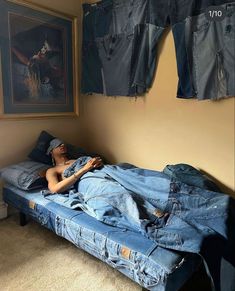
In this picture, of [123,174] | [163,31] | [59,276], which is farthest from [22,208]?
[163,31]

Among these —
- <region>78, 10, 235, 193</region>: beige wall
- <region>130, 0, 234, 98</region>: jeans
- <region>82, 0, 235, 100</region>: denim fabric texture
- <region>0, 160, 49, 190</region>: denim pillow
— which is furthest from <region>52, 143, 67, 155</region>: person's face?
<region>130, 0, 234, 98</region>: jeans

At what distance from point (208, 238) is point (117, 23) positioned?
5.73ft

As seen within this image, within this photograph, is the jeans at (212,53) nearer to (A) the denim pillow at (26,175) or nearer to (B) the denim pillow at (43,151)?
(B) the denim pillow at (43,151)

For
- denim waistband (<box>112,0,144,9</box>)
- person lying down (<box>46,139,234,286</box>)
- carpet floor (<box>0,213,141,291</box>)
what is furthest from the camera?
denim waistband (<box>112,0,144,9</box>)

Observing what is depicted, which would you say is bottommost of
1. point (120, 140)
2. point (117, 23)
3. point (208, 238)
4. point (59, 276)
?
point (59, 276)

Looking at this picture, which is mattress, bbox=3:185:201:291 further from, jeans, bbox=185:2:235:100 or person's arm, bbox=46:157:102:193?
jeans, bbox=185:2:235:100

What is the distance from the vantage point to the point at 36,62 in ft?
6.99

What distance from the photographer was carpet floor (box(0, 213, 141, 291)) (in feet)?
4.33

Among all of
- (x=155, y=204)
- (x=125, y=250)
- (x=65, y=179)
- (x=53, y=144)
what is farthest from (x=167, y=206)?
(x=53, y=144)

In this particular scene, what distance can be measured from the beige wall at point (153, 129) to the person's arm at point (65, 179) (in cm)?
44

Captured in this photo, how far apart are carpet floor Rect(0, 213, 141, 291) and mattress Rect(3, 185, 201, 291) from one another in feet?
0.52

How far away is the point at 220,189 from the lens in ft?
5.21

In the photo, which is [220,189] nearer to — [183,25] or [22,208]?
[183,25]

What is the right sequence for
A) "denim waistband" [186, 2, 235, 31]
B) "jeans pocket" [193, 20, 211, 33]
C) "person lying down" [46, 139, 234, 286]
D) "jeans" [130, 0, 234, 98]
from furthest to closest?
1. "jeans" [130, 0, 234, 98]
2. "jeans pocket" [193, 20, 211, 33]
3. "denim waistband" [186, 2, 235, 31]
4. "person lying down" [46, 139, 234, 286]
